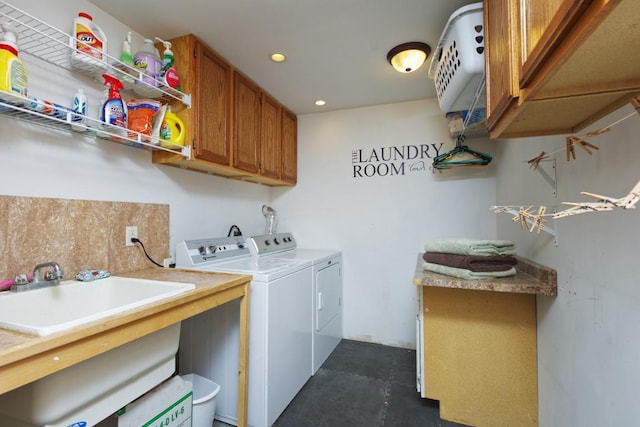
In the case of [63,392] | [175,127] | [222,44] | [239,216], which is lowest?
[63,392]

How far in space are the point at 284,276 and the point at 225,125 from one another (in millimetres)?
1129

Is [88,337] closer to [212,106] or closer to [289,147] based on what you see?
[212,106]

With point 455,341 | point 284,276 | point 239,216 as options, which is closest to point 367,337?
point 455,341

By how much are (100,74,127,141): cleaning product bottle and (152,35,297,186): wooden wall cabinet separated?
32cm

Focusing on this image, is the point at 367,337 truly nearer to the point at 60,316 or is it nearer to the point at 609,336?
the point at 609,336

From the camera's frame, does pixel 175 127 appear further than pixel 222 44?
No

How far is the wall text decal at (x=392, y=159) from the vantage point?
2650 millimetres

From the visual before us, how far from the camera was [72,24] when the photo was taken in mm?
1405

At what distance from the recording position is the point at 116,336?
0.91 metres

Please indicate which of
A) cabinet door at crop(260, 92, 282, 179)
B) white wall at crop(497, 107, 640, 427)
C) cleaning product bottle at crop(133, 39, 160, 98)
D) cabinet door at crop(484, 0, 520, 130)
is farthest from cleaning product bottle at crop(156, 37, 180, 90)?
white wall at crop(497, 107, 640, 427)

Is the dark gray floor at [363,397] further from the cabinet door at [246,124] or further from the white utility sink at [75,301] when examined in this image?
the cabinet door at [246,124]

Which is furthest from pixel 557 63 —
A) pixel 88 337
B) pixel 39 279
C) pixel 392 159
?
pixel 392 159

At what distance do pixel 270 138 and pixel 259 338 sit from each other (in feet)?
5.58

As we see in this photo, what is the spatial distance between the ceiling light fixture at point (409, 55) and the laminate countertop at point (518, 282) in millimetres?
1374
